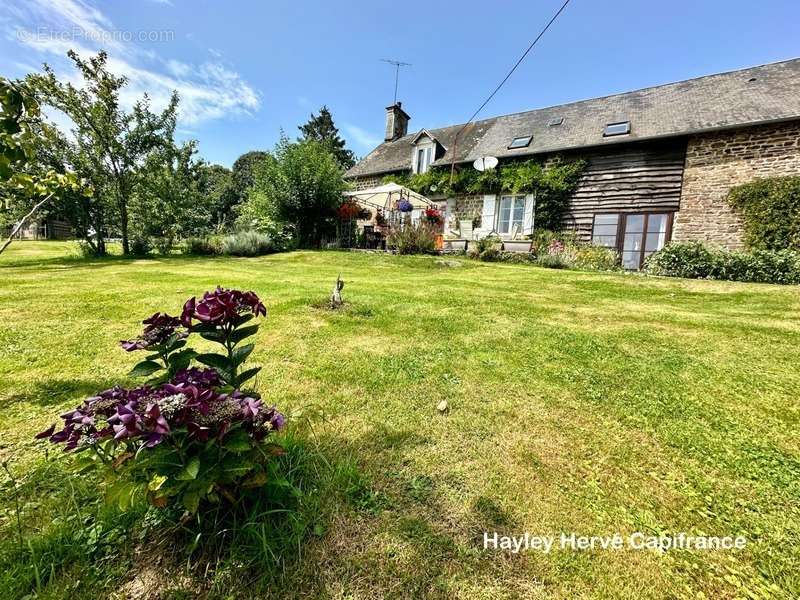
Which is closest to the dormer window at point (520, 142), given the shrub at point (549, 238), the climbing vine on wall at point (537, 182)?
the climbing vine on wall at point (537, 182)

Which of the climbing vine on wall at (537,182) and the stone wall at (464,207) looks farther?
the stone wall at (464,207)

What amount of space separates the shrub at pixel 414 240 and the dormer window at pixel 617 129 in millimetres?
6905

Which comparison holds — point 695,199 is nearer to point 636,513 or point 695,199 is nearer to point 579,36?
point 579,36

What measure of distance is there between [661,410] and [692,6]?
24.0 feet

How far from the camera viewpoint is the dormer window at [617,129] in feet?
38.1

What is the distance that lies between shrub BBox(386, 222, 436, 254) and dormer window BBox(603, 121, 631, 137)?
22.7 feet

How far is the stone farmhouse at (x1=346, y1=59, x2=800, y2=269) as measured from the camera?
10.1 m

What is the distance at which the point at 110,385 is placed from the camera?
2.21 m

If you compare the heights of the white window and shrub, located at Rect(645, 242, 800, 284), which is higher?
the white window

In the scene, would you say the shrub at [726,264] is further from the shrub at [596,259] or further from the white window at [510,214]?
the white window at [510,214]

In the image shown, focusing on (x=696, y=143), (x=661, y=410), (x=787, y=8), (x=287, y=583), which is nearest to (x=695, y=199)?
(x=696, y=143)

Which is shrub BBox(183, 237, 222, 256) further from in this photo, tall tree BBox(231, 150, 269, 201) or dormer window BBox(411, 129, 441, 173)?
tall tree BBox(231, 150, 269, 201)

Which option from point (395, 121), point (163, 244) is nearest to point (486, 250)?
point (163, 244)

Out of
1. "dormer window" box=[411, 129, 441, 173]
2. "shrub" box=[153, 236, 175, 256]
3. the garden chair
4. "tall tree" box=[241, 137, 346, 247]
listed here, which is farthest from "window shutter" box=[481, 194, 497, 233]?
"shrub" box=[153, 236, 175, 256]
